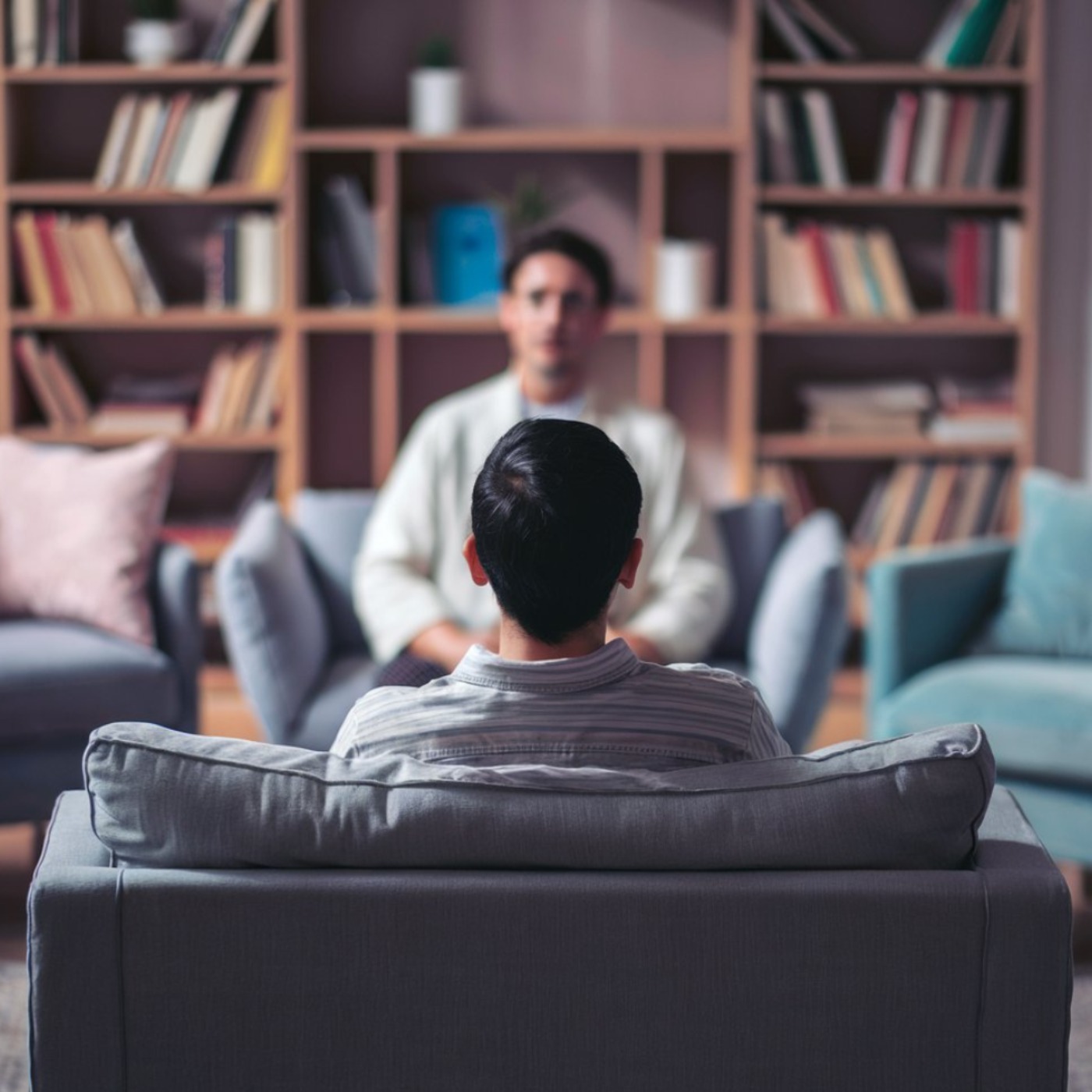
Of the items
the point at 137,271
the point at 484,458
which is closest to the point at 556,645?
the point at 484,458

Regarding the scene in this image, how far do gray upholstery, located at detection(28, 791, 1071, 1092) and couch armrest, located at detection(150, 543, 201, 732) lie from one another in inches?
73.0

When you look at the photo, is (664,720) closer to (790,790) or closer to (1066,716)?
(790,790)

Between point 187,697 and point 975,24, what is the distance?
2.61 metres

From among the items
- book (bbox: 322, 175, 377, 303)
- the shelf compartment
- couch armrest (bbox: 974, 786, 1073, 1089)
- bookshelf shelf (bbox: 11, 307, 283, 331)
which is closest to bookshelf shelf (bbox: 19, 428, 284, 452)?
the shelf compartment

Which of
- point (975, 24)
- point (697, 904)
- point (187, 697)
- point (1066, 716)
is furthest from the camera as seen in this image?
point (975, 24)

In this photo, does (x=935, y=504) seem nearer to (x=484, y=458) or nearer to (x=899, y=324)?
(x=899, y=324)

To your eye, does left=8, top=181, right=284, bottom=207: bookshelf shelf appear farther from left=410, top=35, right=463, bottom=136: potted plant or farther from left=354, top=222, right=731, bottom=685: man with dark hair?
left=354, top=222, right=731, bottom=685: man with dark hair

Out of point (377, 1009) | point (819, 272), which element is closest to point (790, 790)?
point (377, 1009)

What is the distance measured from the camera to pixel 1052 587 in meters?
3.21

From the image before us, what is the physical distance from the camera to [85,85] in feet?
14.6

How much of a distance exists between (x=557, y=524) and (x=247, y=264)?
3.06m

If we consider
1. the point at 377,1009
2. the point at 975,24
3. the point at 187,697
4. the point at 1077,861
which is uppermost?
the point at 975,24

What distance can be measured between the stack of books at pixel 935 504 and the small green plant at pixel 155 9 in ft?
7.20

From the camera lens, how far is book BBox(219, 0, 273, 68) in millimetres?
4215
